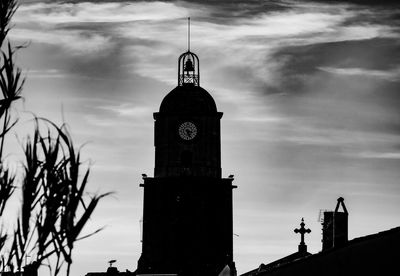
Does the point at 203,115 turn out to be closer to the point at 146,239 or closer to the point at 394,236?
the point at 146,239

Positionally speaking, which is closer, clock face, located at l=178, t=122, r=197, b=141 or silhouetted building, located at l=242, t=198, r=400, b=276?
silhouetted building, located at l=242, t=198, r=400, b=276

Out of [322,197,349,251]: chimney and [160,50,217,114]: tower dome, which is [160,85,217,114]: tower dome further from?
[322,197,349,251]: chimney

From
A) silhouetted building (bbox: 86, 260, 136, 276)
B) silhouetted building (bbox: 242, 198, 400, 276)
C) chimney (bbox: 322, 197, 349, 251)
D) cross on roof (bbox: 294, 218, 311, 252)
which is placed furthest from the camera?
silhouetted building (bbox: 86, 260, 136, 276)

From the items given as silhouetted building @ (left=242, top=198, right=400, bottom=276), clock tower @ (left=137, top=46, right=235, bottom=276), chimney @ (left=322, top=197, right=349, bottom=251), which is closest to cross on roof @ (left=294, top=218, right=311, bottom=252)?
chimney @ (left=322, top=197, right=349, bottom=251)

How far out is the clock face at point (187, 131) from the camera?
92.6m

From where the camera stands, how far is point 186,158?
93.0m

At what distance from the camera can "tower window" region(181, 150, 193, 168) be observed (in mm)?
92688

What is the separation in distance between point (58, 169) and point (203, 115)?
7455 centimetres

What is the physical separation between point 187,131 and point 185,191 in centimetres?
389

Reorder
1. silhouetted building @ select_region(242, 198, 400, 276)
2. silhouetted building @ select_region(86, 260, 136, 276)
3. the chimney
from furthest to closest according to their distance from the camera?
silhouetted building @ select_region(86, 260, 136, 276) → the chimney → silhouetted building @ select_region(242, 198, 400, 276)

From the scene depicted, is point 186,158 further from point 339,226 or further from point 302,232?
point 339,226

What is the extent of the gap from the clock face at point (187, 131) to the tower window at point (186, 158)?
91cm

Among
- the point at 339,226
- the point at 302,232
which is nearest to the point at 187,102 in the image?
the point at 302,232

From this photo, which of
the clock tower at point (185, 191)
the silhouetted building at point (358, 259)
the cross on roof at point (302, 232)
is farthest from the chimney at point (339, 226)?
the clock tower at point (185, 191)
